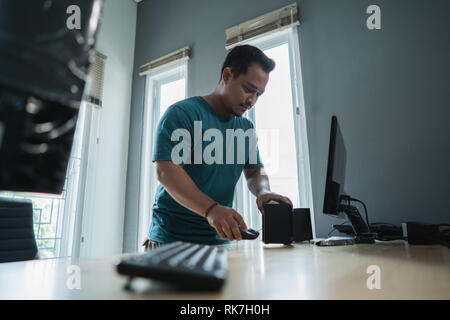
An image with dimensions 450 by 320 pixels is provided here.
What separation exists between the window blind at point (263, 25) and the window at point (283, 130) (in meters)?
0.06

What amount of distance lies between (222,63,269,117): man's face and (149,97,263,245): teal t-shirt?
89mm

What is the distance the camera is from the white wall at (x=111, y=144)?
8.80 feet

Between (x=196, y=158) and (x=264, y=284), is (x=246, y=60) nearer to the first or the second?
(x=196, y=158)

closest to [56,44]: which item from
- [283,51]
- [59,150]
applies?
[59,150]

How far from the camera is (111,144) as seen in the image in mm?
2930

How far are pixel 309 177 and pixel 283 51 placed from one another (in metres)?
1.08

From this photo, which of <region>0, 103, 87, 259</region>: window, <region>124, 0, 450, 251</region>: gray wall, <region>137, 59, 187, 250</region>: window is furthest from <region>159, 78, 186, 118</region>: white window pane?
<region>124, 0, 450, 251</region>: gray wall

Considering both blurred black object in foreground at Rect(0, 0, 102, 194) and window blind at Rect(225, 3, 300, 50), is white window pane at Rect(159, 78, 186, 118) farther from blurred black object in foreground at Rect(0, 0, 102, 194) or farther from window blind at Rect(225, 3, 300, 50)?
blurred black object in foreground at Rect(0, 0, 102, 194)

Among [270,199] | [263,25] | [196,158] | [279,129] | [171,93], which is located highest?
[263,25]

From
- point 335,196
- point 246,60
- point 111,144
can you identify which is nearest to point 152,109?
point 111,144

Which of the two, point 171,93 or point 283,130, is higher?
point 171,93

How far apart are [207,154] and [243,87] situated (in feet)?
1.13

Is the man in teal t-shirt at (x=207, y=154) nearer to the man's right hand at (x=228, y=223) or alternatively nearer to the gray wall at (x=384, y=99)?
the man's right hand at (x=228, y=223)

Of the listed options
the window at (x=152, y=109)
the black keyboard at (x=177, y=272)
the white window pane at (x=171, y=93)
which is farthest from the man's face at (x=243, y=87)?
the white window pane at (x=171, y=93)
